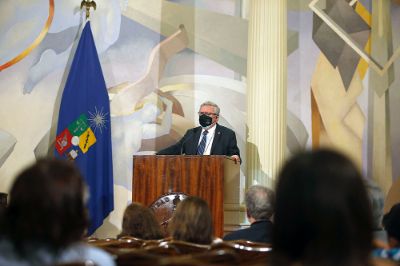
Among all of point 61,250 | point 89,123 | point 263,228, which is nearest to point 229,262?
point 61,250

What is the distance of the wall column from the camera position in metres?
7.76

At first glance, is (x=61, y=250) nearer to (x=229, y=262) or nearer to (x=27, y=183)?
(x=27, y=183)

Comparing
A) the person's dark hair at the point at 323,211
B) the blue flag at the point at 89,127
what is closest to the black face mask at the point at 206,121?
the blue flag at the point at 89,127

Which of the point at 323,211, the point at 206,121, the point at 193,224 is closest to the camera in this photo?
the point at 323,211

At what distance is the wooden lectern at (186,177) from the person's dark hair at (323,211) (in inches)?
182

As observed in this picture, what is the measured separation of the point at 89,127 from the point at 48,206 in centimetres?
654

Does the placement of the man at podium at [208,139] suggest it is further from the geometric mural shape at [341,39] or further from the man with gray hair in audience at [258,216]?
the man with gray hair in audience at [258,216]

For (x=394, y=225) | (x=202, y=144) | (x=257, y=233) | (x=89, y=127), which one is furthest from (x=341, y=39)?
(x=394, y=225)

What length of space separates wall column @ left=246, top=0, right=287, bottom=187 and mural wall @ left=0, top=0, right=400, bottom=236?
0.62m

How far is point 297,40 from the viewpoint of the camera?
28.7ft

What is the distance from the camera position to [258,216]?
14.5 feet

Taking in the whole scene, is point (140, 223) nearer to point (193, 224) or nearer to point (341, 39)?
point (193, 224)

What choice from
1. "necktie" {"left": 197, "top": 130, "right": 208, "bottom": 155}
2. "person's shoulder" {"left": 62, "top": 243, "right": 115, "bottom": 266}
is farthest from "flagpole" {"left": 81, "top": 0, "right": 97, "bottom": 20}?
"person's shoulder" {"left": 62, "top": 243, "right": 115, "bottom": 266}

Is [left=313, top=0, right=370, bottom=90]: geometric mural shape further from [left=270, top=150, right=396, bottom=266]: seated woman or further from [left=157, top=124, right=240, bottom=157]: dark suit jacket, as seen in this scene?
[left=270, top=150, right=396, bottom=266]: seated woman
